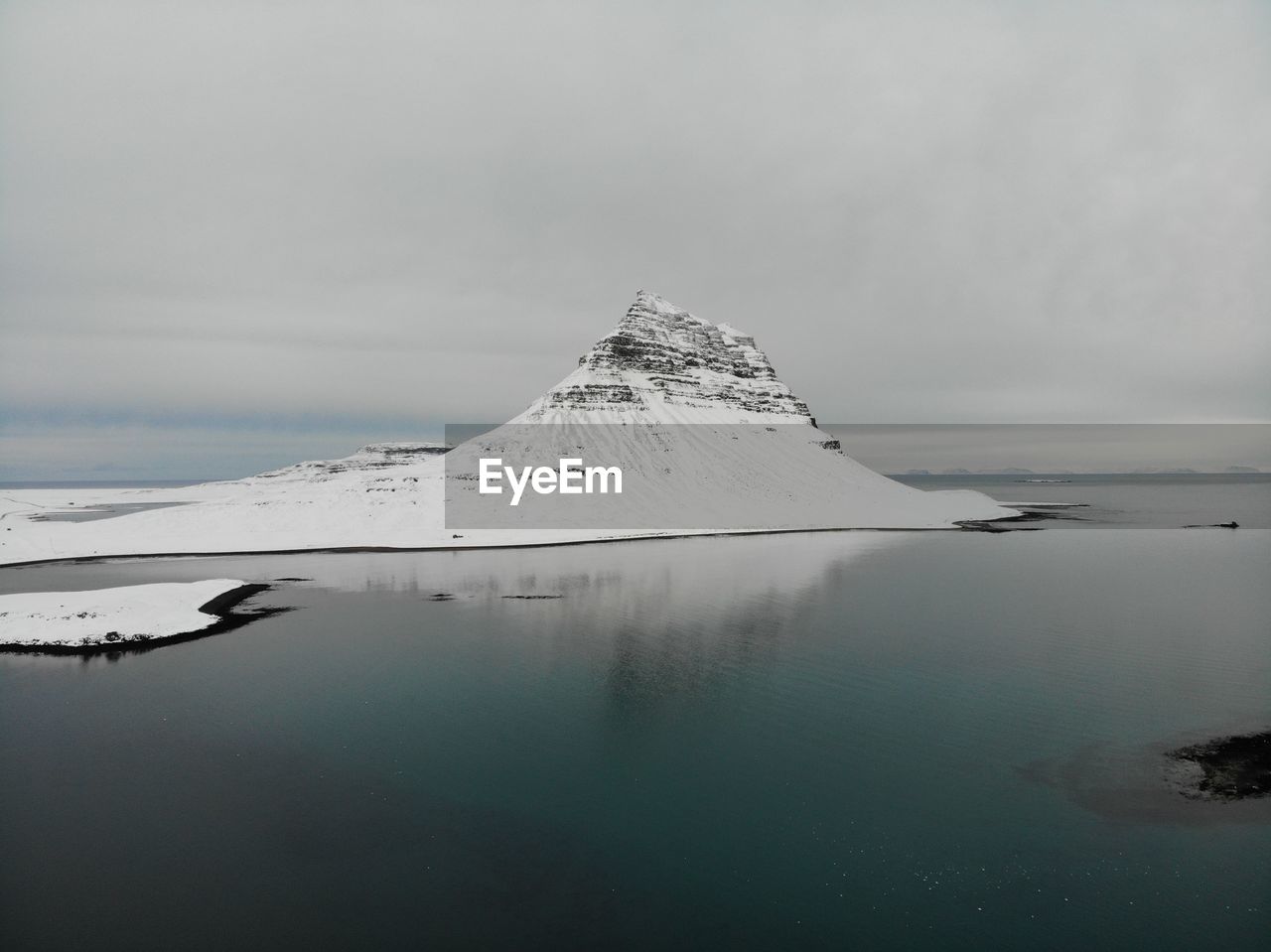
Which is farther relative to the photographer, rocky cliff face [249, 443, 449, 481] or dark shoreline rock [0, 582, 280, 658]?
rocky cliff face [249, 443, 449, 481]

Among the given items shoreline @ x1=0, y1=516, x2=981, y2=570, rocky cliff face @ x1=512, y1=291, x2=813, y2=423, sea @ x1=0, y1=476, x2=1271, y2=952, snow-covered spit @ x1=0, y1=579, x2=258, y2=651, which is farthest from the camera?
rocky cliff face @ x1=512, y1=291, x2=813, y2=423

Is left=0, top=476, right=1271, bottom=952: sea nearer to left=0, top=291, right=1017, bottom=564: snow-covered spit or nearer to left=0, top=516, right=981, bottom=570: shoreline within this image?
left=0, top=516, right=981, bottom=570: shoreline

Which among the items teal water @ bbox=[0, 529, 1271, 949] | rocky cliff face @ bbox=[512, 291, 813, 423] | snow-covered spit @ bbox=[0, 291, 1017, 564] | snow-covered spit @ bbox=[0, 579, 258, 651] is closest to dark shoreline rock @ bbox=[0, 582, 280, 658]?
snow-covered spit @ bbox=[0, 579, 258, 651]

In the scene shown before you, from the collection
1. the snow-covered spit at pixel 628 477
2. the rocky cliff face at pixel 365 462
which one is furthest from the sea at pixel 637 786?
the rocky cliff face at pixel 365 462

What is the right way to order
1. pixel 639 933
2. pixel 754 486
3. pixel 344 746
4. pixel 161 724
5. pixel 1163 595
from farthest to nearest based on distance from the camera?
pixel 754 486, pixel 1163 595, pixel 161 724, pixel 344 746, pixel 639 933

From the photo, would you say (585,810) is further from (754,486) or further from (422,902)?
(754,486)

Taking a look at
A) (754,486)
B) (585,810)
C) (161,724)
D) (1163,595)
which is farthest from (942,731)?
(754,486)
